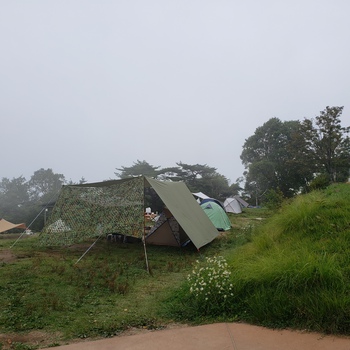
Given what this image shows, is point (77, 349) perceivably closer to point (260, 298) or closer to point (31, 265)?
point (260, 298)

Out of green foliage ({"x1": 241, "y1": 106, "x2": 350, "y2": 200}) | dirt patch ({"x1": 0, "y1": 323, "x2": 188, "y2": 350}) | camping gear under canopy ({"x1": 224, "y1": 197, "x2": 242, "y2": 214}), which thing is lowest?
dirt patch ({"x1": 0, "y1": 323, "x2": 188, "y2": 350})

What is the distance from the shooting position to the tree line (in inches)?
861

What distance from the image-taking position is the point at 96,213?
6809 mm

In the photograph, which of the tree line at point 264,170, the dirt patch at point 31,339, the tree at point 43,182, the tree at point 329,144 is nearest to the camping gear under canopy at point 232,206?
the tree line at point 264,170

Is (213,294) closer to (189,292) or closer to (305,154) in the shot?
(189,292)

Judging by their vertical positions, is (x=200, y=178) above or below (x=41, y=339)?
above

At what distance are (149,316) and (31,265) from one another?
132 inches

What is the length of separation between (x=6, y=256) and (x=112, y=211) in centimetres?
247

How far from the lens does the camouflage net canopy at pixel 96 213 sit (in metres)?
6.26

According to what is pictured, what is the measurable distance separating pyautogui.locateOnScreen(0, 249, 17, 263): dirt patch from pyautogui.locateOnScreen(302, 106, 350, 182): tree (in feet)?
69.4

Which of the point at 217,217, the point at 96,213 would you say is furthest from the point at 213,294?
the point at 217,217

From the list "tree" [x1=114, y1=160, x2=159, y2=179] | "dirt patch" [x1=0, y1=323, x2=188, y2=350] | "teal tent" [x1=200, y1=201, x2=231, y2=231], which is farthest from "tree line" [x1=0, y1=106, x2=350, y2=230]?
"dirt patch" [x1=0, y1=323, x2=188, y2=350]

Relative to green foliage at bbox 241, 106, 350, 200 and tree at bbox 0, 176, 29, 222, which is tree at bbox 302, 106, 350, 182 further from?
tree at bbox 0, 176, 29, 222

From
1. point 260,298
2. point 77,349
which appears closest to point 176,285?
point 260,298
